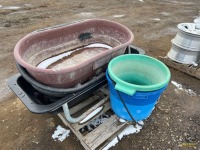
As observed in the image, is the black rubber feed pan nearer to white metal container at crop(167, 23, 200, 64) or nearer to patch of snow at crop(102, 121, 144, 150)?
patch of snow at crop(102, 121, 144, 150)

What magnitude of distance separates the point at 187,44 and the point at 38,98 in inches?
80.1

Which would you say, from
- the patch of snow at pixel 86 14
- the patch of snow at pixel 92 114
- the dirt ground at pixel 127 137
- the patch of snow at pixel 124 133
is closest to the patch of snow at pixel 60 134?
the dirt ground at pixel 127 137

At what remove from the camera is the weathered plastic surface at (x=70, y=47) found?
1256mm

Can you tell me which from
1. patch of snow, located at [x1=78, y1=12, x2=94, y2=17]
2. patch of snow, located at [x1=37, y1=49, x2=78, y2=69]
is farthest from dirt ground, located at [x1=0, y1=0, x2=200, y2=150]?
patch of snow, located at [x1=37, y1=49, x2=78, y2=69]

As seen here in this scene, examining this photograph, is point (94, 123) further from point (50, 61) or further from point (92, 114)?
point (50, 61)

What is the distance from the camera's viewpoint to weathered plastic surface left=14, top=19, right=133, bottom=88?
1.26 metres

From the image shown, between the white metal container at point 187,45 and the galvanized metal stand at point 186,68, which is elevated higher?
the white metal container at point 187,45

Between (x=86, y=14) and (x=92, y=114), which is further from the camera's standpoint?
(x=86, y=14)

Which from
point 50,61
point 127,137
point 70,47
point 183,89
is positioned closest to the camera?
point 127,137

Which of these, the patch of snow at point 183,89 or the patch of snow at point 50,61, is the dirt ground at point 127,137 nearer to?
the patch of snow at point 183,89

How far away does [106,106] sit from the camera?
5.57 ft

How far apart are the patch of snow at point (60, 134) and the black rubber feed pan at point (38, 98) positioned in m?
0.40

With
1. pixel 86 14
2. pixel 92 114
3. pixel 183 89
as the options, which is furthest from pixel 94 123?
pixel 86 14

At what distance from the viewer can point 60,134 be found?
1.67m
